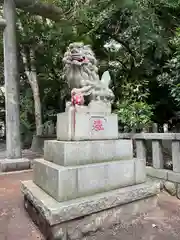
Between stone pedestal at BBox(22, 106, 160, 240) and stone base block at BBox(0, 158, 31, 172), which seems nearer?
stone pedestal at BBox(22, 106, 160, 240)

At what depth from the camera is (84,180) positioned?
7.85 feet

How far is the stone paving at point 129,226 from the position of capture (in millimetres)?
2254

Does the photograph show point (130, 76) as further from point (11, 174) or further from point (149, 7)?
point (11, 174)

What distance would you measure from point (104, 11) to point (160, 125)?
327 centimetres

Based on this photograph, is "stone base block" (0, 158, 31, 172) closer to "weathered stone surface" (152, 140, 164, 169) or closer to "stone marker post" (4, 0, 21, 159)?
"stone marker post" (4, 0, 21, 159)

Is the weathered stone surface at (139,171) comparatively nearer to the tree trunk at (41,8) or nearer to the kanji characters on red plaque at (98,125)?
the kanji characters on red plaque at (98,125)

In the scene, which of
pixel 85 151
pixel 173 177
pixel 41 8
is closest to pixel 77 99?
pixel 85 151

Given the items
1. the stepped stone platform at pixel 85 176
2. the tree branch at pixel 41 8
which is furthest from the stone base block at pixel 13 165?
the tree branch at pixel 41 8

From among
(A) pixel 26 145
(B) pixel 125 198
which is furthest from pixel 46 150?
(A) pixel 26 145

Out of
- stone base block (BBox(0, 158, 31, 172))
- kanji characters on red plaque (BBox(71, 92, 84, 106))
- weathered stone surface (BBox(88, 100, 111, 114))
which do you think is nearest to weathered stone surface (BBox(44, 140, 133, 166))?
weathered stone surface (BBox(88, 100, 111, 114))

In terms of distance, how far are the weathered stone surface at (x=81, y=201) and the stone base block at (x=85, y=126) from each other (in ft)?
2.29

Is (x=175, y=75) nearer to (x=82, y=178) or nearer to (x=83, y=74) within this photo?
(x=83, y=74)

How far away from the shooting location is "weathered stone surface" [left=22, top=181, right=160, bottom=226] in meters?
2.02

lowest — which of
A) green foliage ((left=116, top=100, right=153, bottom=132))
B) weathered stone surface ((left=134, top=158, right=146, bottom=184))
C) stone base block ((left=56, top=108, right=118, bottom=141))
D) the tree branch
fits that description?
weathered stone surface ((left=134, top=158, right=146, bottom=184))
